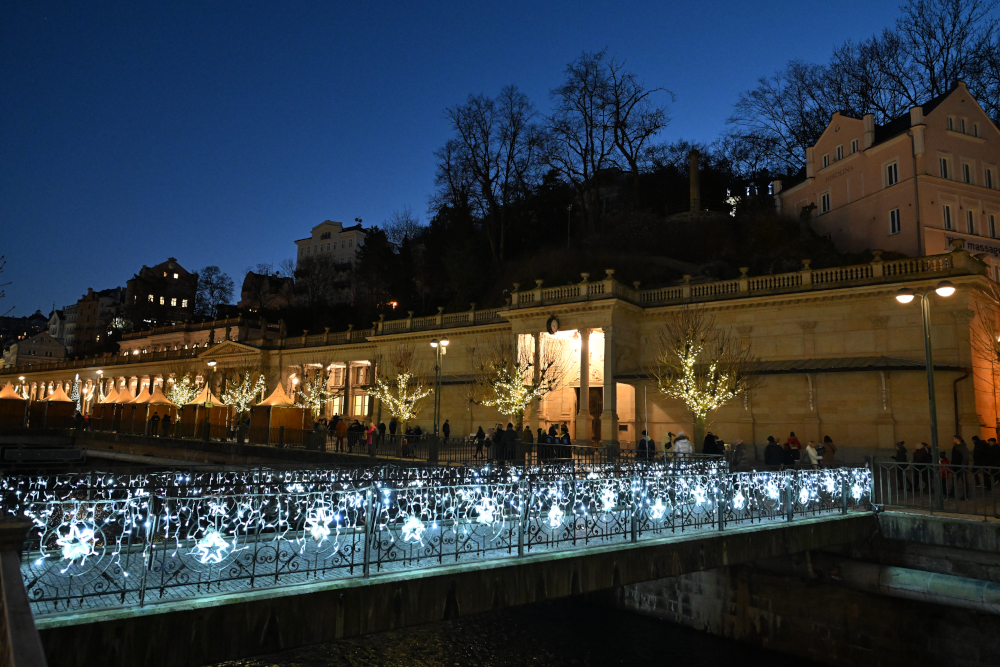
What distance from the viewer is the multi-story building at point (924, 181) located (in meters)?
33.9

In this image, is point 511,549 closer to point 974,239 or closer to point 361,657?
point 361,657

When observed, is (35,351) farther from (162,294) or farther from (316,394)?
(316,394)

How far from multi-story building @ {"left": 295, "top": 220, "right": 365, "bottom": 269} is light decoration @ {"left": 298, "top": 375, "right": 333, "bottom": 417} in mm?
38924

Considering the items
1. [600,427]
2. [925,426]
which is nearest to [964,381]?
[925,426]

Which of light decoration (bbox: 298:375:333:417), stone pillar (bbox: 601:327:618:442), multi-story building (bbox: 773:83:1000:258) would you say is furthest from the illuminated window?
light decoration (bbox: 298:375:333:417)

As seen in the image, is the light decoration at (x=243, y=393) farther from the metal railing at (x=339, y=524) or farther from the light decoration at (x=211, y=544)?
the light decoration at (x=211, y=544)

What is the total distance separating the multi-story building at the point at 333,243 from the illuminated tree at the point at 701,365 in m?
64.2

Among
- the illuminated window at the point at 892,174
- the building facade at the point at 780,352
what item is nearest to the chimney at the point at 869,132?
the illuminated window at the point at 892,174

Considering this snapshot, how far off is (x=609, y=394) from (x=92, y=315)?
363 feet

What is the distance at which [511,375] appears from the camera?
32625mm

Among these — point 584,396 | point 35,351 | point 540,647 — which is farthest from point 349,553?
point 35,351

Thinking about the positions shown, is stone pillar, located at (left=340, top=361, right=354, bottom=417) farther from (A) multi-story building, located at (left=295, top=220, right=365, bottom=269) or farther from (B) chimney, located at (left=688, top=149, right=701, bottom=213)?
(A) multi-story building, located at (left=295, top=220, right=365, bottom=269)

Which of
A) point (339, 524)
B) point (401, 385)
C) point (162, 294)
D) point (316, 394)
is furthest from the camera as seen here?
point (162, 294)

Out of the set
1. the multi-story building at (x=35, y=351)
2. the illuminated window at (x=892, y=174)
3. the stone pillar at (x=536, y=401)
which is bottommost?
the stone pillar at (x=536, y=401)
